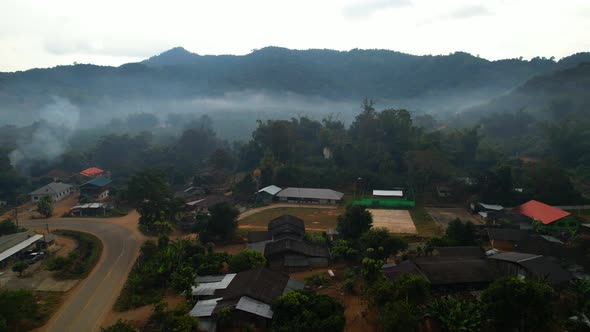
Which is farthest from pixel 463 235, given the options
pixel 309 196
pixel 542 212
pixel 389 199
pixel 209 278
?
pixel 309 196

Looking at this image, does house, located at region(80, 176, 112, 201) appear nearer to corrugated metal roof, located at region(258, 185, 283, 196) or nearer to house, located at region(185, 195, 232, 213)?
house, located at region(185, 195, 232, 213)

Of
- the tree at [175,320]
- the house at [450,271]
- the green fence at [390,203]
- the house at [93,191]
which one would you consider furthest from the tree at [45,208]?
the house at [450,271]

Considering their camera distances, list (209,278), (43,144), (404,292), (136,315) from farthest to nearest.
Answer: (43,144), (209,278), (136,315), (404,292)

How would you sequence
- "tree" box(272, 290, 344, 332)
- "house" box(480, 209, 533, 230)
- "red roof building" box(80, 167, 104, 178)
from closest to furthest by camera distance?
"tree" box(272, 290, 344, 332)
"house" box(480, 209, 533, 230)
"red roof building" box(80, 167, 104, 178)

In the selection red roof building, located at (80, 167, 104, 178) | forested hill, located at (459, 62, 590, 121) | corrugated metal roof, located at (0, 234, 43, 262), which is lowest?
corrugated metal roof, located at (0, 234, 43, 262)

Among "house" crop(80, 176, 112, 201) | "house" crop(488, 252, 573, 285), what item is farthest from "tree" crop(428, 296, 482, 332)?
"house" crop(80, 176, 112, 201)

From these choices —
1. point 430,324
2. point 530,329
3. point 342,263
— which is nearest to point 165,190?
point 342,263

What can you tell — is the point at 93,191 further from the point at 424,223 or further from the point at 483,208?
the point at 483,208
